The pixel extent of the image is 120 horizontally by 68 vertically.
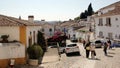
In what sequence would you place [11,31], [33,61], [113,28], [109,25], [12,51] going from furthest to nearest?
[109,25] < [113,28] < [33,61] < [11,31] < [12,51]

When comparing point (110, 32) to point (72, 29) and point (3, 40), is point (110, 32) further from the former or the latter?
point (72, 29)

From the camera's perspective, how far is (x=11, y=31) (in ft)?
64.5

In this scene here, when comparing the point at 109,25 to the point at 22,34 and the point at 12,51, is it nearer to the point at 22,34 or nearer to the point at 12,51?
the point at 22,34

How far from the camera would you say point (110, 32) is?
1609 inches

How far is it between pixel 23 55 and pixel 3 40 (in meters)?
2.16

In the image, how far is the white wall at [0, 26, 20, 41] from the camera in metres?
19.5

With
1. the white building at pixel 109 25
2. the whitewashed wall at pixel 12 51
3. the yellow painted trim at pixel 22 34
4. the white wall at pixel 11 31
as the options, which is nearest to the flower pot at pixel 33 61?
the whitewashed wall at pixel 12 51

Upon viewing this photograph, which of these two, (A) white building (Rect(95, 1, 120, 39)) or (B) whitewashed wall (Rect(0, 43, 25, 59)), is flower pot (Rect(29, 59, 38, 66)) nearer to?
(B) whitewashed wall (Rect(0, 43, 25, 59))

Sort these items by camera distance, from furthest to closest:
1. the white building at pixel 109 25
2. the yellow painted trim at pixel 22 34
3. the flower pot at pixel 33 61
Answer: the white building at pixel 109 25, the yellow painted trim at pixel 22 34, the flower pot at pixel 33 61

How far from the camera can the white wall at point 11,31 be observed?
1955cm

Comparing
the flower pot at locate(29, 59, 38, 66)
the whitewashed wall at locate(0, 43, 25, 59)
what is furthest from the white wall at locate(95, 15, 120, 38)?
the whitewashed wall at locate(0, 43, 25, 59)

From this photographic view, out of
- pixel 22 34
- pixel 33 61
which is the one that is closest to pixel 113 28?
pixel 33 61

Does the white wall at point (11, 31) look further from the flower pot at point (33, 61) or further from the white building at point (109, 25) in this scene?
the white building at point (109, 25)

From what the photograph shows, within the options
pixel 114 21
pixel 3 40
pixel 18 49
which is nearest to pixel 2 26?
pixel 3 40
